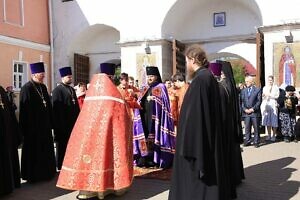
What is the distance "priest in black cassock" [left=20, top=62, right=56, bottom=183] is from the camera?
6.29 m

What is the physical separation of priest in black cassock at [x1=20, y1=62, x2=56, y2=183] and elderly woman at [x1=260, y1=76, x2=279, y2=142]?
6.13 metres

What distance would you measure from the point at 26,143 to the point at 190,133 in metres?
3.51

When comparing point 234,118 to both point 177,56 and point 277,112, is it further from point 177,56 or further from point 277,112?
point 177,56

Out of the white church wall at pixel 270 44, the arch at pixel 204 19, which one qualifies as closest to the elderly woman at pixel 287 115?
the white church wall at pixel 270 44

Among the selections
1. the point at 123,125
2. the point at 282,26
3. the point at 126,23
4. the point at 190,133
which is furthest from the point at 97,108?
the point at 126,23

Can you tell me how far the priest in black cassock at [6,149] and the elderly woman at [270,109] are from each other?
6.86 m

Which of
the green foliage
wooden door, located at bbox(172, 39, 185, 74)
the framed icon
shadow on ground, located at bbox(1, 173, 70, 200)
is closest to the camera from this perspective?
shadow on ground, located at bbox(1, 173, 70, 200)

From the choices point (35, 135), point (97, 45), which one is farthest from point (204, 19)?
point (35, 135)

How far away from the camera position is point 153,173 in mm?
6754

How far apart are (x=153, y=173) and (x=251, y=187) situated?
1689 mm

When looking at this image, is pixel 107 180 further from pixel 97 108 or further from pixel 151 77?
pixel 151 77

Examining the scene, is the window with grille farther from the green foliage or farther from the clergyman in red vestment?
the green foliage

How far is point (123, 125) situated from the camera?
16.7 ft

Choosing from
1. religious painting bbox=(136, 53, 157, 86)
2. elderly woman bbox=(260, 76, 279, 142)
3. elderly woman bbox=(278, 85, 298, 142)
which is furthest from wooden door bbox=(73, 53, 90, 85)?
elderly woman bbox=(278, 85, 298, 142)
